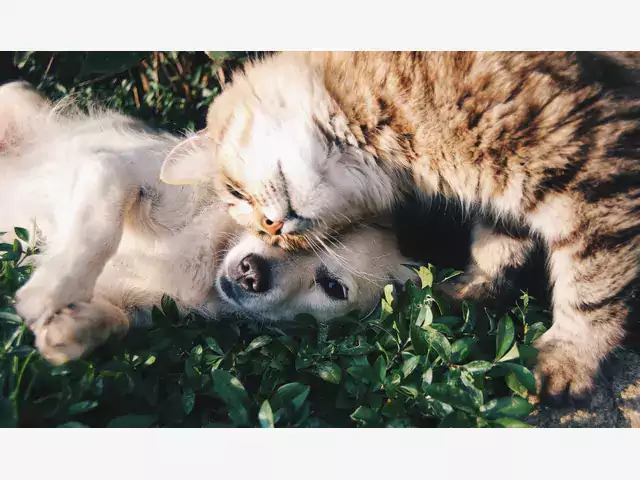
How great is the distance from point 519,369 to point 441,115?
25.2 inches

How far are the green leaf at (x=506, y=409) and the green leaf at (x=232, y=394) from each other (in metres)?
0.52

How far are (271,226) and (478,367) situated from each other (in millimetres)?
667

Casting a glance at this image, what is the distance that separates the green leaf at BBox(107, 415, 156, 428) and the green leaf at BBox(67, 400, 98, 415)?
5 cm

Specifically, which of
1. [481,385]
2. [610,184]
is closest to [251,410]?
[481,385]

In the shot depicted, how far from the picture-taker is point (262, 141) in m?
1.67

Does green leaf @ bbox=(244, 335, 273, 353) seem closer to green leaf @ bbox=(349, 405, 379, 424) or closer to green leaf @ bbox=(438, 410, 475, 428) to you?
green leaf @ bbox=(349, 405, 379, 424)

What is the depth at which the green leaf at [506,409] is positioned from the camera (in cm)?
133

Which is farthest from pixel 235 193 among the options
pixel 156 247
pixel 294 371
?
pixel 294 371

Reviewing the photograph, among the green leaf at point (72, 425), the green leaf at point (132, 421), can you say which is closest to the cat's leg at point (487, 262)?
the green leaf at point (132, 421)

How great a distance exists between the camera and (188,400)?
1.43 m

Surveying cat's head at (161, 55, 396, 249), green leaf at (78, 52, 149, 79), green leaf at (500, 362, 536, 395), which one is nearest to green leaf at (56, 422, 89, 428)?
cat's head at (161, 55, 396, 249)

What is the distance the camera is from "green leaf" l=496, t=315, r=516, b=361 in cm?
149

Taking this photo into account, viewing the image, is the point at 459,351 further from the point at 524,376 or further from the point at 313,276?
the point at 313,276

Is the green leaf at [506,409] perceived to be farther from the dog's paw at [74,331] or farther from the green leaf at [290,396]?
the dog's paw at [74,331]
